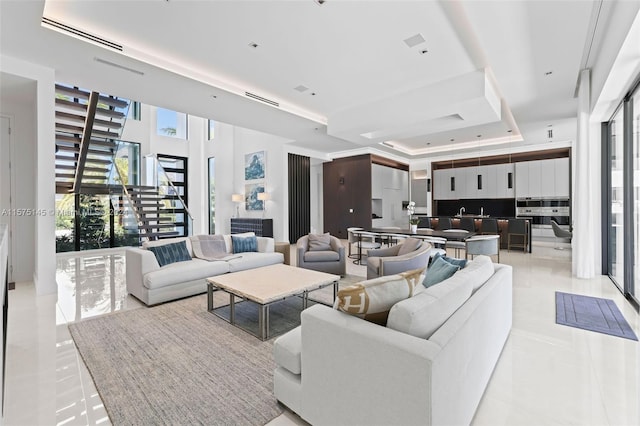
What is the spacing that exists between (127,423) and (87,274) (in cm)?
502

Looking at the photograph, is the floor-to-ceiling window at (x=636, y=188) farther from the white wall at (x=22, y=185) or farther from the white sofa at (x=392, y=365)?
the white wall at (x=22, y=185)

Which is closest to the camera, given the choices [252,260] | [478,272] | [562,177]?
[478,272]

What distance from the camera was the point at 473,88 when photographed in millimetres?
4418

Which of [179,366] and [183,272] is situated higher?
[183,272]

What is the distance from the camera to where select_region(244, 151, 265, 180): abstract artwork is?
1001 cm

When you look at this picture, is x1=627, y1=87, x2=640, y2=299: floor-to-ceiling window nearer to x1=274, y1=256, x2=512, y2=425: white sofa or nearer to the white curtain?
the white curtain

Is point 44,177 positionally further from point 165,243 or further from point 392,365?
point 392,365

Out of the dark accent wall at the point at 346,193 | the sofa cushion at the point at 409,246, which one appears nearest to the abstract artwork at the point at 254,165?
the dark accent wall at the point at 346,193

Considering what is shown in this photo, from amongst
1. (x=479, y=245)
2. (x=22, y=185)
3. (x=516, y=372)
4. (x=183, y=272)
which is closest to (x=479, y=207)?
(x=479, y=245)

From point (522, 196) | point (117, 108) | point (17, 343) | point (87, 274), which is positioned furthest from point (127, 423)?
point (522, 196)

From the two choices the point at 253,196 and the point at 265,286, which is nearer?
the point at 265,286

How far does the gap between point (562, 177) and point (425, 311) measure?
31.8 feet

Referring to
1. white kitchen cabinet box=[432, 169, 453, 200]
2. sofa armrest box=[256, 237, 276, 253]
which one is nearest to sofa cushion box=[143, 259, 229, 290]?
sofa armrest box=[256, 237, 276, 253]

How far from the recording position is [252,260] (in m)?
4.88
